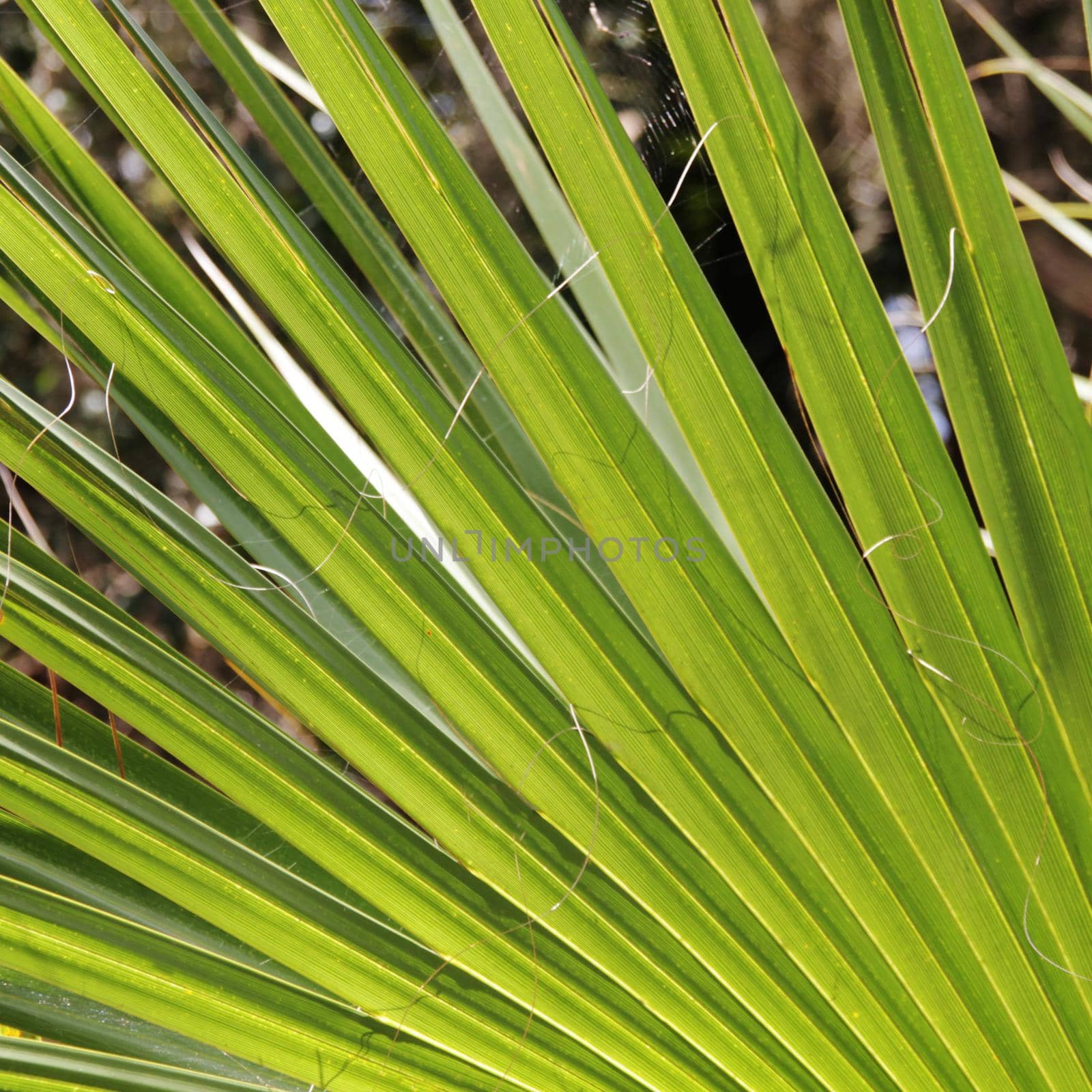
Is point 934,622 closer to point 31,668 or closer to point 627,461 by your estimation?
point 627,461

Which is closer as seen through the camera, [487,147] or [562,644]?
[562,644]

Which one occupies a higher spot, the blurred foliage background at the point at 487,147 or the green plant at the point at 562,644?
the blurred foliage background at the point at 487,147

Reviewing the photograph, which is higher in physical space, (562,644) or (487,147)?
(487,147)

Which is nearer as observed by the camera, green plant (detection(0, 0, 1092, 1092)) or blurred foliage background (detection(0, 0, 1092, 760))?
green plant (detection(0, 0, 1092, 1092))

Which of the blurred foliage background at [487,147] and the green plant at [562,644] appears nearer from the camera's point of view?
the green plant at [562,644]
